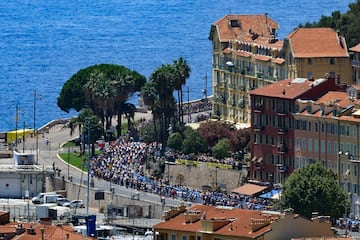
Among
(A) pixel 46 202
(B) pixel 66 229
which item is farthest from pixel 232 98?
(B) pixel 66 229

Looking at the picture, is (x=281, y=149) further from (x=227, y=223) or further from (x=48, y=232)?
(x=227, y=223)

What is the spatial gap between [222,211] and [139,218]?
25.9 metres

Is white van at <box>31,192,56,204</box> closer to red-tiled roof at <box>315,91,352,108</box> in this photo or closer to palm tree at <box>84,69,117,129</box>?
red-tiled roof at <box>315,91,352,108</box>

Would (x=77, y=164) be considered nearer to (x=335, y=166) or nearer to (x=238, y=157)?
(x=238, y=157)

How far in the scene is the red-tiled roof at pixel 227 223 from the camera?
89.6 meters

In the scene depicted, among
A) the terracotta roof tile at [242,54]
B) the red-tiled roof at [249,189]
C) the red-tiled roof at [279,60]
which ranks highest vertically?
the terracotta roof tile at [242,54]

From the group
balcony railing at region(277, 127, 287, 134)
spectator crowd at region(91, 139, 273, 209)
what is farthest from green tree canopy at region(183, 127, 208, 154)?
balcony railing at region(277, 127, 287, 134)

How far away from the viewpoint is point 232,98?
146000mm

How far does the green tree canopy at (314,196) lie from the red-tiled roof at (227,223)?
16420 mm

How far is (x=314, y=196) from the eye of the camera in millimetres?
112375

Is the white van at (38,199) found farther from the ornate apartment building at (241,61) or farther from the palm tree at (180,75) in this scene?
the ornate apartment building at (241,61)

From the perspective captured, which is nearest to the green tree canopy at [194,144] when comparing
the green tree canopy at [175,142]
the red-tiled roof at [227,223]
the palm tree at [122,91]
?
the green tree canopy at [175,142]

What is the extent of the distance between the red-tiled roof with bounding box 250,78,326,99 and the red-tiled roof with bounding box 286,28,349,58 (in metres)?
5.93

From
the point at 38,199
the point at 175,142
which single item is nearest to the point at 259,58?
the point at 175,142
